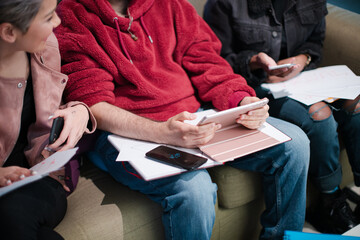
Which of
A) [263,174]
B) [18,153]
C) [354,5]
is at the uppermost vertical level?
[354,5]

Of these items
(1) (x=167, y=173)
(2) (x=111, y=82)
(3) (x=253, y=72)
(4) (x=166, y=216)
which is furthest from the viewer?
(3) (x=253, y=72)

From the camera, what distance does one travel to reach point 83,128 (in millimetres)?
1013

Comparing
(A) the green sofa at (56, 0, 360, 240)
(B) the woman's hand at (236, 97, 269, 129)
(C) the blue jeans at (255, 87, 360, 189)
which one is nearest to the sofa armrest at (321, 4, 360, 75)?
(A) the green sofa at (56, 0, 360, 240)

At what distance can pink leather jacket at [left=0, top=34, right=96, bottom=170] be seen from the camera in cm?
91

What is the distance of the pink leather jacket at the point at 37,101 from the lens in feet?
2.99

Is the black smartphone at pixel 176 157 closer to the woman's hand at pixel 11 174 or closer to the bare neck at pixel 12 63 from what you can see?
the woman's hand at pixel 11 174

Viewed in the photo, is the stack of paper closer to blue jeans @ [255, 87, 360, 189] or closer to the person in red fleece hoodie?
blue jeans @ [255, 87, 360, 189]

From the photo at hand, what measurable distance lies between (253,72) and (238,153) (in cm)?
61

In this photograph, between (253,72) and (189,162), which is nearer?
(189,162)

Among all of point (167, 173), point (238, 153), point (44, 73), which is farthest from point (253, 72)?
point (44, 73)

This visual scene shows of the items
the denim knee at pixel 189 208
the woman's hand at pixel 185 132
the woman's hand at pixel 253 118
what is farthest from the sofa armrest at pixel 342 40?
the denim knee at pixel 189 208

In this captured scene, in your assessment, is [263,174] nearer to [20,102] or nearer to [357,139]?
[357,139]

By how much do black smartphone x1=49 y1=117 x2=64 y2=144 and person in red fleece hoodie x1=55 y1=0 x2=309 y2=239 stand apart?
0.47ft

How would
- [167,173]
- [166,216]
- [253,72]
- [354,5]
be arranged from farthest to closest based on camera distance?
[354,5], [253,72], [166,216], [167,173]
